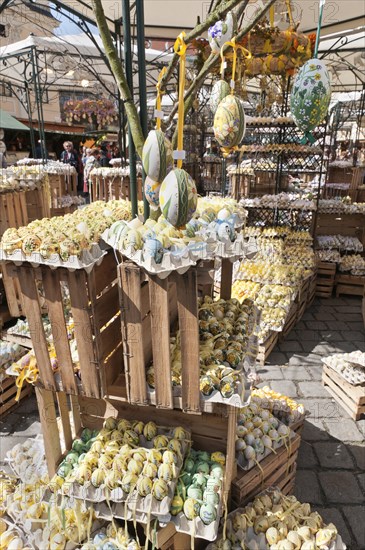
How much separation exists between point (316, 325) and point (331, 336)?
37cm

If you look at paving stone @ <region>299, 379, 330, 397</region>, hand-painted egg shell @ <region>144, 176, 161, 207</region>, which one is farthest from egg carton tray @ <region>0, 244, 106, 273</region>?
paving stone @ <region>299, 379, 330, 397</region>

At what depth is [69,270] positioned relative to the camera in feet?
5.22

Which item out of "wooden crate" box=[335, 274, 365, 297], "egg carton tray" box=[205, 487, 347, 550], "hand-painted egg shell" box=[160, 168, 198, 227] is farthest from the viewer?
"wooden crate" box=[335, 274, 365, 297]

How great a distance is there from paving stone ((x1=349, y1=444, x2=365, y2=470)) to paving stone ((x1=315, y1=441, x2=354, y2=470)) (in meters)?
0.05

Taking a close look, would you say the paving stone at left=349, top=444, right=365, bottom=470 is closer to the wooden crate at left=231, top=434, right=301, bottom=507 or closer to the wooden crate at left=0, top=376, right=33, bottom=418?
the wooden crate at left=231, top=434, right=301, bottom=507

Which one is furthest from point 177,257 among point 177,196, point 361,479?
point 361,479

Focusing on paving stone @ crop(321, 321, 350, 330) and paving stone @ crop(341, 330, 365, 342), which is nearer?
paving stone @ crop(341, 330, 365, 342)

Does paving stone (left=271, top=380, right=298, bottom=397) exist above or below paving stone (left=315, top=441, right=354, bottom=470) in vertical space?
below

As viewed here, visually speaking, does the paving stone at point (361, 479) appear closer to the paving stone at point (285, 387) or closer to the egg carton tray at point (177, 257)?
the paving stone at point (285, 387)

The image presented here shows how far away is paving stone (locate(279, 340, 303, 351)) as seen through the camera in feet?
16.6

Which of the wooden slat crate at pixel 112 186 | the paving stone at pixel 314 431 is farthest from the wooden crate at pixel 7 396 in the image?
the wooden slat crate at pixel 112 186

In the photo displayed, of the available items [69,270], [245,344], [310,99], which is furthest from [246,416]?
[310,99]

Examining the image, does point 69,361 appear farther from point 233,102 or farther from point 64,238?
point 233,102

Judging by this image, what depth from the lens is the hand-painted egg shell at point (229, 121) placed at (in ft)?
7.77
